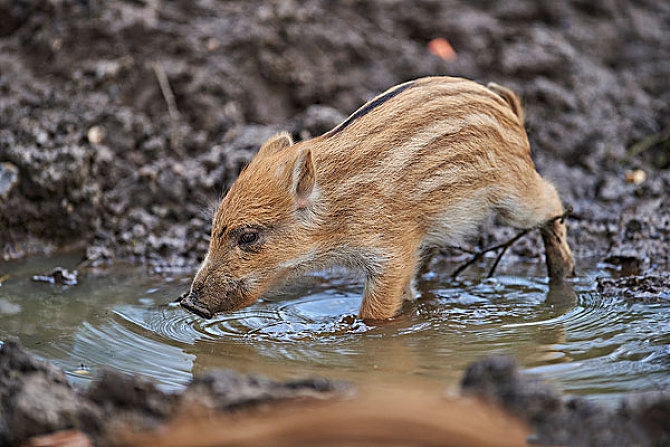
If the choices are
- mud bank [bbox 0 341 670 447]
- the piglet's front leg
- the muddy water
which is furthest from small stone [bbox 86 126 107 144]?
mud bank [bbox 0 341 670 447]

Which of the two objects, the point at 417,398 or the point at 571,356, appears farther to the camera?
the point at 571,356

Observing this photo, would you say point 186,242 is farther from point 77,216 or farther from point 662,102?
point 662,102

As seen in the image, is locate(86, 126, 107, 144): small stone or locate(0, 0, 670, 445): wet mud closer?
locate(0, 0, 670, 445): wet mud

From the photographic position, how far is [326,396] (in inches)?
114

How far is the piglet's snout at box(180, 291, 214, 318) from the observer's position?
4398 mm

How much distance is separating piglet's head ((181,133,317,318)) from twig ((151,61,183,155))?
2088mm

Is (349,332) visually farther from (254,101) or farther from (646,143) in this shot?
(646,143)

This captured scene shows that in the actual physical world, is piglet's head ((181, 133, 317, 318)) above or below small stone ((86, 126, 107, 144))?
below

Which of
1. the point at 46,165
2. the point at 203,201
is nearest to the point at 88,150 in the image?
the point at 46,165

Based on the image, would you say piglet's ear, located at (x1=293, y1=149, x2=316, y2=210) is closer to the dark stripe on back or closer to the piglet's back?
the piglet's back

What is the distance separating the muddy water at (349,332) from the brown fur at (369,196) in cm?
25

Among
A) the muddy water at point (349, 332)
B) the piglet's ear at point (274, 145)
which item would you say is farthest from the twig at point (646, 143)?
A: the piglet's ear at point (274, 145)

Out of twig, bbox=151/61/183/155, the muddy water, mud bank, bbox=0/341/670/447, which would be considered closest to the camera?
mud bank, bbox=0/341/670/447

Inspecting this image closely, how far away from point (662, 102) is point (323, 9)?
283 cm
